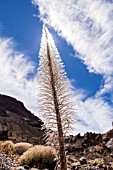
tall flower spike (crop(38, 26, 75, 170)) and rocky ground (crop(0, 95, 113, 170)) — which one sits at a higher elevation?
rocky ground (crop(0, 95, 113, 170))

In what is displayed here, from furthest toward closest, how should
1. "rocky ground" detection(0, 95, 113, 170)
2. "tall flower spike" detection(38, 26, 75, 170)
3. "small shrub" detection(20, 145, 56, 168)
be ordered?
"rocky ground" detection(0, 95, 113, 170), "small shrub" detection(20, 145, 56, 168), "tall flower spike" detection(38, 26, 75, 170)

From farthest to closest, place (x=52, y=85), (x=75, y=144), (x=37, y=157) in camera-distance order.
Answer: (x=75, y=144) → (x=37, y=157) → (x=52, y=85)

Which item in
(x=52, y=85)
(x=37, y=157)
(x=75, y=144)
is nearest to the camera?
(x=52, y=85)

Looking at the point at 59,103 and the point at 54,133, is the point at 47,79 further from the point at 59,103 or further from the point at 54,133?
the point at 54,133

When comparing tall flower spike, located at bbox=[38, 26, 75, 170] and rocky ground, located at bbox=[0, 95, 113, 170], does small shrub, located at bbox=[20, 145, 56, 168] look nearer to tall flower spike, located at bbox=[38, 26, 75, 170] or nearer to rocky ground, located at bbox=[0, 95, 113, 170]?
rocky ground, located at bbox=[0, 95, 113, 170]

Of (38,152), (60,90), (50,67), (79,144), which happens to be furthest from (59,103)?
(79,144)

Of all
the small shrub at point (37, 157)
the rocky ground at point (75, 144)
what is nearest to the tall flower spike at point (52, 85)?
the rocky ground at point (75, 144)

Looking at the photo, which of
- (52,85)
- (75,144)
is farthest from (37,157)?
(75,144)

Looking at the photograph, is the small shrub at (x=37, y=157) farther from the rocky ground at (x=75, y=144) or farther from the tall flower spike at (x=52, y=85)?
the tall flower spike at (x=52, y=85)

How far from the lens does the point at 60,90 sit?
5871mm

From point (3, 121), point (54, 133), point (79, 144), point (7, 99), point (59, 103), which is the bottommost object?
point (54, 133)

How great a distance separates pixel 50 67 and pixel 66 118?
0.86 metres

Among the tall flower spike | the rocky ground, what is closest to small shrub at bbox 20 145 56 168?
the rocky ground

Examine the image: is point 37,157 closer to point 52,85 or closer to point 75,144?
point 52,85
